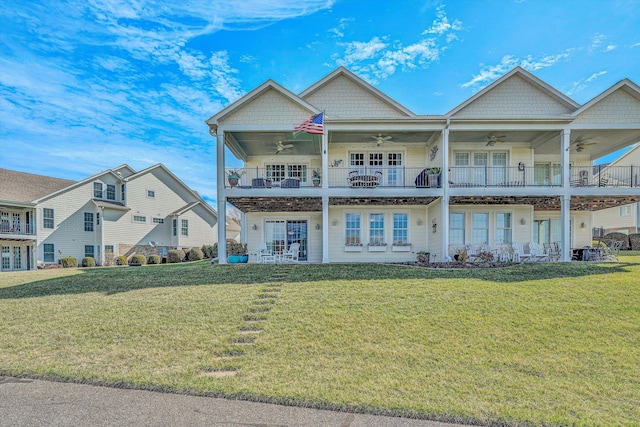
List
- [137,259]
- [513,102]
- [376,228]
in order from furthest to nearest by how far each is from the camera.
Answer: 1. [137,259]
2. [376,228]
3. [513,102]

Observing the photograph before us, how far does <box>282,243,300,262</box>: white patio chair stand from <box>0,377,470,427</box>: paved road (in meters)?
10.8

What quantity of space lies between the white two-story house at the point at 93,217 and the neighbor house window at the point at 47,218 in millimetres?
50

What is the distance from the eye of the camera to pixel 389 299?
8.45 m

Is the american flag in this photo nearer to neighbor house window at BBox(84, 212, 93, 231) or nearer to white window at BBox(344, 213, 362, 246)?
white window at BBox(344, 213, 362, 246)

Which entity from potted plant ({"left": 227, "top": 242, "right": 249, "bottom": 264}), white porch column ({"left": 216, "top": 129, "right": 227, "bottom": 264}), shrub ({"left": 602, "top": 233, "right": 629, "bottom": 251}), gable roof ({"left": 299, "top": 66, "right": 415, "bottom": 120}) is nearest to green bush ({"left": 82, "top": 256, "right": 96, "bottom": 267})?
potted plant ({"left": 227, "top": 242, "right": 249, "bottom": 264})

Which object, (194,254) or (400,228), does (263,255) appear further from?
(194,254)

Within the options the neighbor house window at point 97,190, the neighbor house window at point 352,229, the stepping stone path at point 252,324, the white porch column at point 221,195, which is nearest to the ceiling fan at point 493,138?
the neighbor house window at point 352,229

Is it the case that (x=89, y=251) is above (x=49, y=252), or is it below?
below

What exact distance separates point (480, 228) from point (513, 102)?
625 centimetres

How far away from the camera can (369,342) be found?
612 centimetres

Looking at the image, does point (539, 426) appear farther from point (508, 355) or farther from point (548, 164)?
point (548, 164)

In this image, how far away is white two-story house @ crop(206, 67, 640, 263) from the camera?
547 inches

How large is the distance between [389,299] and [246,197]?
25.8ft

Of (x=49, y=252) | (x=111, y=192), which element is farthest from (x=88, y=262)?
(x=111, y=192)
